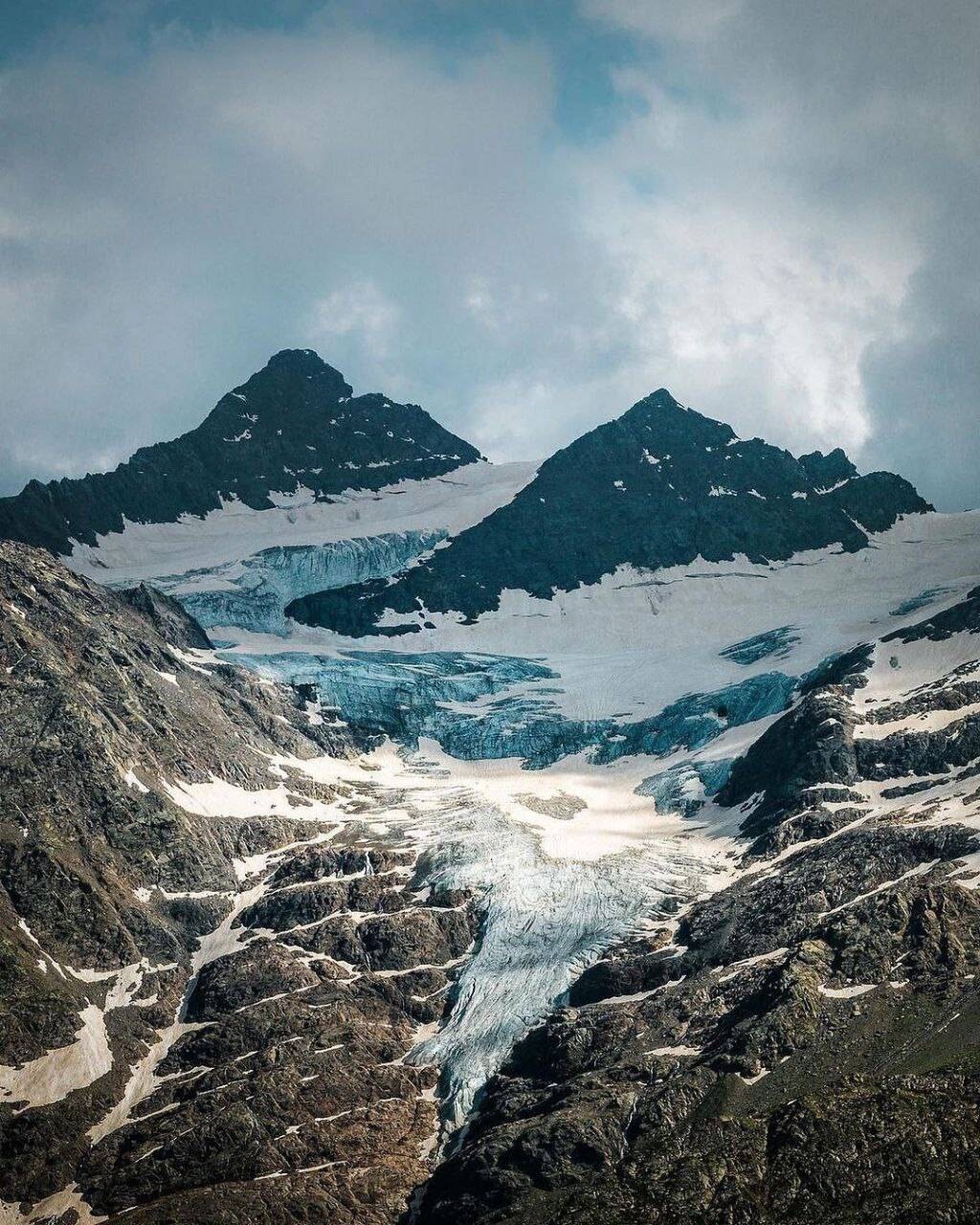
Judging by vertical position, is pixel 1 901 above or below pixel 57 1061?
above

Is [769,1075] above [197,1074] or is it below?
below

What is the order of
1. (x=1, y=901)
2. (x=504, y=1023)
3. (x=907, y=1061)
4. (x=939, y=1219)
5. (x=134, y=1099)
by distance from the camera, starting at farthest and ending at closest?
(x=1, y=901)
(x=504, y=1023)
(x=134, y=1099)
(x=907, y=1061)
(x=939, y=1219)

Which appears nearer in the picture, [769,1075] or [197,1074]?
[769,1075]

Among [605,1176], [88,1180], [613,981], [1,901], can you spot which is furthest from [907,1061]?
[1,901]

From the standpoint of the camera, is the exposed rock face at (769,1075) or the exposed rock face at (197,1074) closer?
the exposed rock face at (769,1075)

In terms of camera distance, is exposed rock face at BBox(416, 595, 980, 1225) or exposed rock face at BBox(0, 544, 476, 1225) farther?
exposed rock face at BBox(0, 544, 476, 1225)

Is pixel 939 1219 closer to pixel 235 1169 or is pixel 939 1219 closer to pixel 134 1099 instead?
pixel 235 1169

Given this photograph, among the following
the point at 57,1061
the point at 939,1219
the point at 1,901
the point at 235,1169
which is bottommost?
the point at 939,1219

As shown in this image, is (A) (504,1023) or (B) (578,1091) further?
(A) (504,1023)
